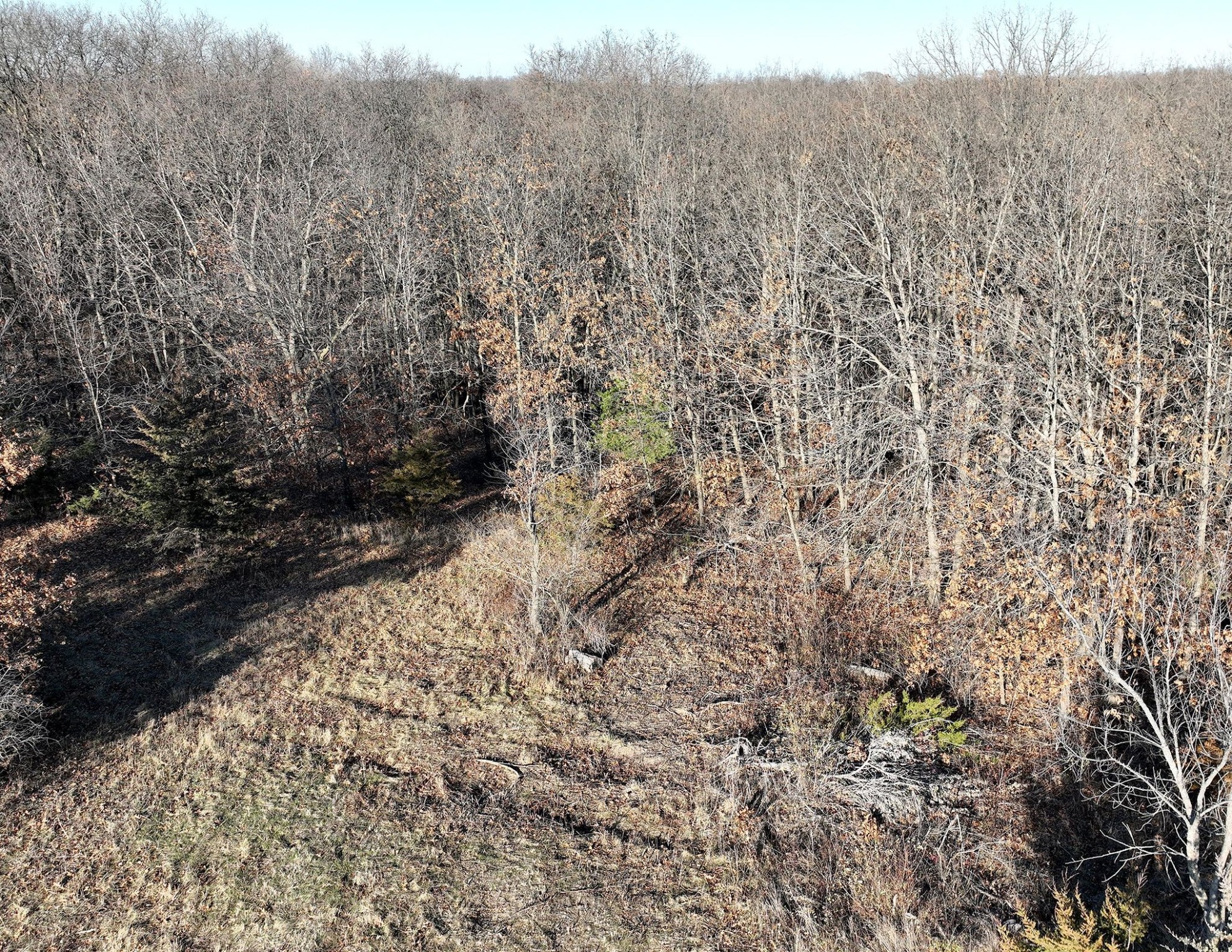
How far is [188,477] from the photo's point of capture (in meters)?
18.3

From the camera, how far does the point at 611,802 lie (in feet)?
40.9

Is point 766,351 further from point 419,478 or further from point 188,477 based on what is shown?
point 188,477

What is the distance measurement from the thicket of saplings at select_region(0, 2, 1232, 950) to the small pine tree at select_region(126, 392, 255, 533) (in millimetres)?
84

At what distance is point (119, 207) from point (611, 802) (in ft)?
91.0

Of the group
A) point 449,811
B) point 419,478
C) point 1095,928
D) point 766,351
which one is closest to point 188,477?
point 419,478

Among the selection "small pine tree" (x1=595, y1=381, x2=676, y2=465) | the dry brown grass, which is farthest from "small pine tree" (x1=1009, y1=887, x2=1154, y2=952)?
"small pine tree" (x1=595, y1=381, x2=676, y2=465)

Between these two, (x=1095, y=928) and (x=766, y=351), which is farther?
(x=766, y=351)

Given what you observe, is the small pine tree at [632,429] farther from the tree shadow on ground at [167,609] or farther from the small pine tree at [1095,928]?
the small pine tree at [1095,928]

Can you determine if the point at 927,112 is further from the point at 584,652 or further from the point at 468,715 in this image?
the point at 468,715

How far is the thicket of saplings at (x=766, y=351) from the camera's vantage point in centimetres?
1174

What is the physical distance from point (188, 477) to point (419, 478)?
5.85 meters

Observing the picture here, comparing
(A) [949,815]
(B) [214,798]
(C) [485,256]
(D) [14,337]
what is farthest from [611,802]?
(D) [14,337]

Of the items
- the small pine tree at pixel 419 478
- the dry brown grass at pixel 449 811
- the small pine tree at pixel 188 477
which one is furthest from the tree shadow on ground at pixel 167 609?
the small pine tree at pixel 188 477

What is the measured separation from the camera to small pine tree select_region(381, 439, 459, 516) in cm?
2212
